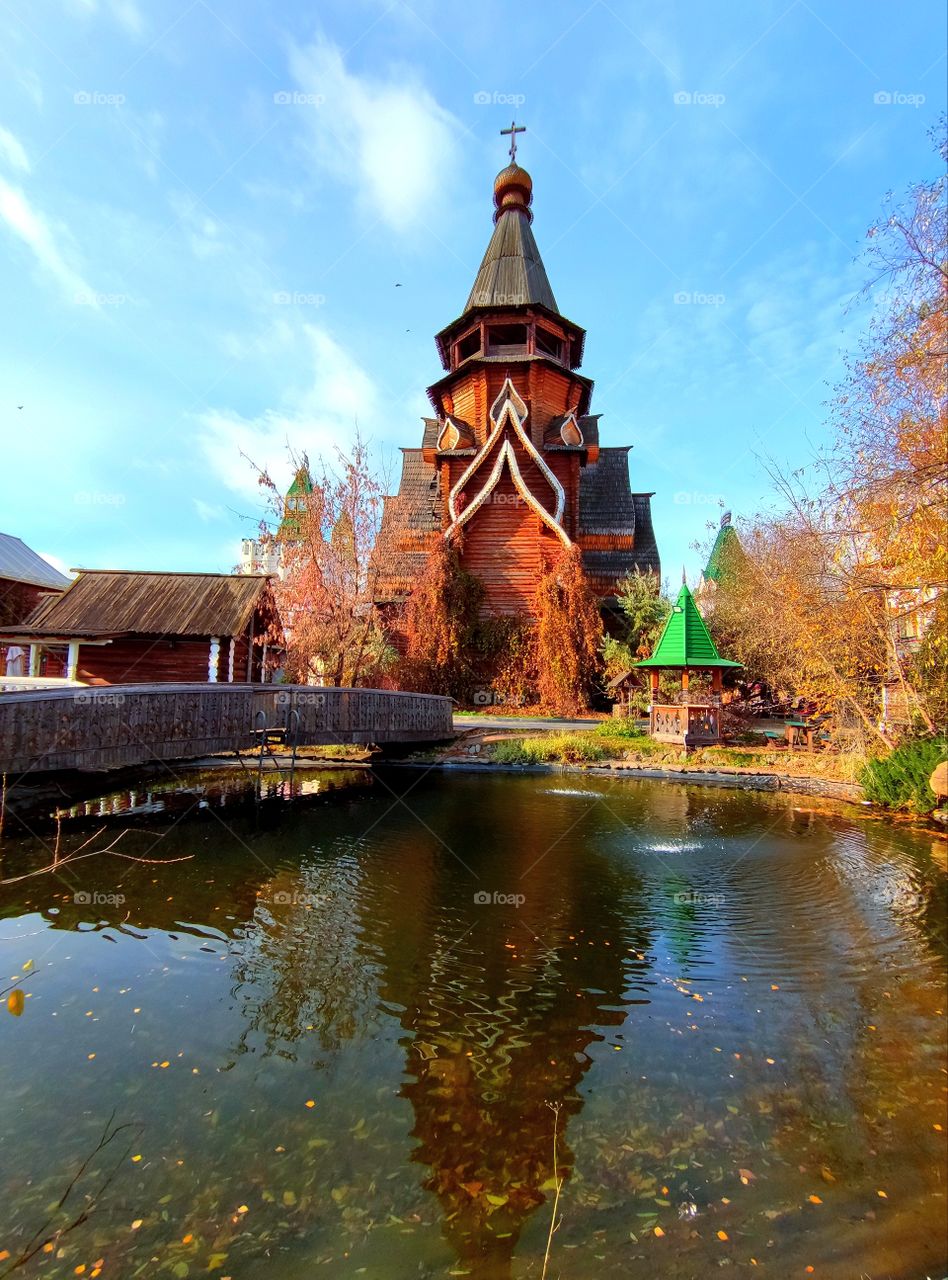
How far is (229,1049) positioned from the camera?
15.2 feet

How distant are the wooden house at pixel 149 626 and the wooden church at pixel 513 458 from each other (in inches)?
273

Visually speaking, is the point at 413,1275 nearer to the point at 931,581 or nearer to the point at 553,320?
the point at 931,581

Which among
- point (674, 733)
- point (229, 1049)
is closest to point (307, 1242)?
point (229, 1049)

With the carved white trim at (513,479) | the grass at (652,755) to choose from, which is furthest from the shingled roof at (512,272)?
the grass at (652,755)

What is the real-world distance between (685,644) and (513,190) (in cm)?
2826

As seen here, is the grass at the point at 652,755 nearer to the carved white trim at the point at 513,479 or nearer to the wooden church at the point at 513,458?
the wooden church at the point at 513,458

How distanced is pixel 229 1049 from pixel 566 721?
18.0m

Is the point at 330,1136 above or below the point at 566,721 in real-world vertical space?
below

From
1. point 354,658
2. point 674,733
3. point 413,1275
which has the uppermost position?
point 354,658

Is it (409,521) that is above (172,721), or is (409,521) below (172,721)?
above

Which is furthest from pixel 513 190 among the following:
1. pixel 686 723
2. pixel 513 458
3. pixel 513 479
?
pixel 686 723

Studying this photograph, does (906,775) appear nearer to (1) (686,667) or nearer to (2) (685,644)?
(1) (686,667)

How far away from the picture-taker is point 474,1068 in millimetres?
4465

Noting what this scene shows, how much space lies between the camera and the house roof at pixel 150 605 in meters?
20.5
